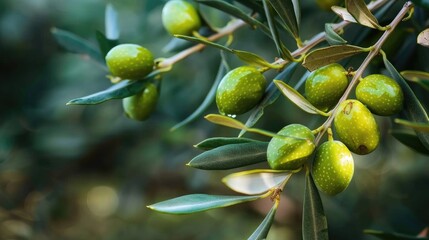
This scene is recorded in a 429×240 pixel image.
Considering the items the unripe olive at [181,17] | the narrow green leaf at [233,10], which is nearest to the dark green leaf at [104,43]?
the unripe olive at [181,17]

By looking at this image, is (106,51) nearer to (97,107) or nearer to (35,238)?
(97,107)

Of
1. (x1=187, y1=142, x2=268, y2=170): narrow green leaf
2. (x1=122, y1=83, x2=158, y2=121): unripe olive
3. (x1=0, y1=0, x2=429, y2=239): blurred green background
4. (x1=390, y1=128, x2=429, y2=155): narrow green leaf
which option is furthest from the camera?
(x1=0, y1=0, x2=429, y2=239): blurred green background

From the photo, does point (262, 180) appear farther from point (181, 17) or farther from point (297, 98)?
point (181, 17)

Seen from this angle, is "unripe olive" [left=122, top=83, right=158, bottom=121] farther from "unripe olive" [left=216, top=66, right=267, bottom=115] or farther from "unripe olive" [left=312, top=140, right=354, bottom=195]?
"unripe olive" [left=312, top=140, right=354, bottom=195]

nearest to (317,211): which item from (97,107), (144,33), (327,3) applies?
(327,3)

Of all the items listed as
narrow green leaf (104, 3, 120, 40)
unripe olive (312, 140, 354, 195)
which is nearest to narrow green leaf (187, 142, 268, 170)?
unripe olive (312, 140, 354, 195)
